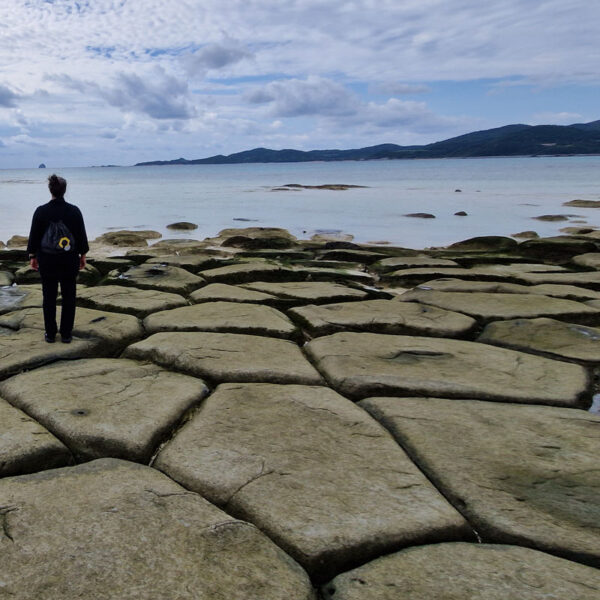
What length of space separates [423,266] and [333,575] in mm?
4288

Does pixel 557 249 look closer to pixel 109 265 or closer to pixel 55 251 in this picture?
pixel 109 265

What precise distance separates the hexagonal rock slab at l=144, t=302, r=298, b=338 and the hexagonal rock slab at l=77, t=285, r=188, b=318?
161 millimetres

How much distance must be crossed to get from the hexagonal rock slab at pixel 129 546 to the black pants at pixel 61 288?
4.64ft

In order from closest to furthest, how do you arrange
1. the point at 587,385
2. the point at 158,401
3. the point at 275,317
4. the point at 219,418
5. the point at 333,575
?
the point at 333,575 → the point at 219,418 → the point at 158,401 → the point at 587,385 → the point at 275,317

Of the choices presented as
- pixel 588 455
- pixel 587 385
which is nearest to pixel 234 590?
pixel 588 455

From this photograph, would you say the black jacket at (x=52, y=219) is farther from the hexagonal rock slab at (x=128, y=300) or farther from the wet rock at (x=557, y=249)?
the wet rock at (x=557, y=249)

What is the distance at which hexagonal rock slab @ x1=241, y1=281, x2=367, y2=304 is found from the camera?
3741mm

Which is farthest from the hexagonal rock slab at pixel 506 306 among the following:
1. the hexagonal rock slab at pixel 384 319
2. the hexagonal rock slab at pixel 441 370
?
the hexagonal rock slab at pixel 441 370

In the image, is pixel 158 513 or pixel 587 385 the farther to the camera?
pixel 587 385

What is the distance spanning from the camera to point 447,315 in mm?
3293

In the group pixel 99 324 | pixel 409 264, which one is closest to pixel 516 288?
pixel 409 264

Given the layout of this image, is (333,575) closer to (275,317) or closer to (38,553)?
(38,553)

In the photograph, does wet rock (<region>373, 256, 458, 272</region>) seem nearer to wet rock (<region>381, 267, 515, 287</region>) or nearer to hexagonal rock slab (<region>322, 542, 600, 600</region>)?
wet rock (<region>381, 267, 515, 287</region>)

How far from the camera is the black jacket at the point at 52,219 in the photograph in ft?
9.12
